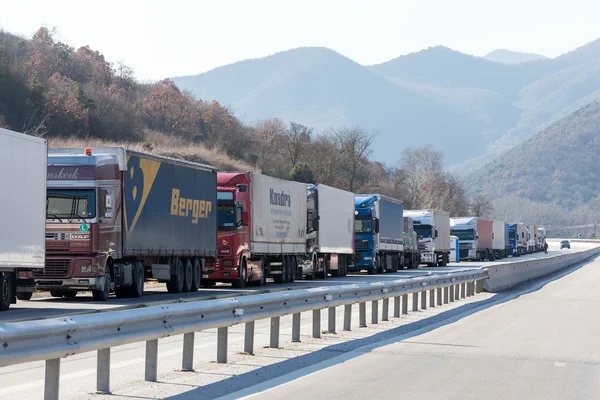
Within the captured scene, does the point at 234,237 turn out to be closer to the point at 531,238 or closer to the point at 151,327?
the point at 151,327

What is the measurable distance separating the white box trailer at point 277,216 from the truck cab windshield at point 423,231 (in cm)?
2310

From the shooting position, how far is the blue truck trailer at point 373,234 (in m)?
50.2

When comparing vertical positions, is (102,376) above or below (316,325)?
below

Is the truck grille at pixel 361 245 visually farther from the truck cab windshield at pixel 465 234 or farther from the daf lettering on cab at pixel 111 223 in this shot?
the truck cab windshield at pixel 465 234

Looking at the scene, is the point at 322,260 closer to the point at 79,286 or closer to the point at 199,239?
the point at 199,239

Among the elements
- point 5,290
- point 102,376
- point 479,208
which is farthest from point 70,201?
point 479,208

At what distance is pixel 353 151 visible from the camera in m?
106

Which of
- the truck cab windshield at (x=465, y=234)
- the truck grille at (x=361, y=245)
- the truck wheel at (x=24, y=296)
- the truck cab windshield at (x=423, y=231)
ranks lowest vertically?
the truck wheel at (x=24, y=296)

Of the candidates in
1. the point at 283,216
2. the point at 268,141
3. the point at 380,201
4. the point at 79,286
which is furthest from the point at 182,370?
the point at 268,141

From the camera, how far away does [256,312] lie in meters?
13.3

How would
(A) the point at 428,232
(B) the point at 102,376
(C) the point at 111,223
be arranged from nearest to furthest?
(B) the point at 102,376 < (C) the point at 111,223 < (A) the point at 428,232

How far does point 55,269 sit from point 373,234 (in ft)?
91.0

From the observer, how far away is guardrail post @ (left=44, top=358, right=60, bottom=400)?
29.2ft

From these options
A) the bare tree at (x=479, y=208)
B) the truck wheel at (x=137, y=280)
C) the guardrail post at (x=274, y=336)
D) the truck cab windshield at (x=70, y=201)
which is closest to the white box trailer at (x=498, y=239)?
the truck wheel at (x=137, y=280)
